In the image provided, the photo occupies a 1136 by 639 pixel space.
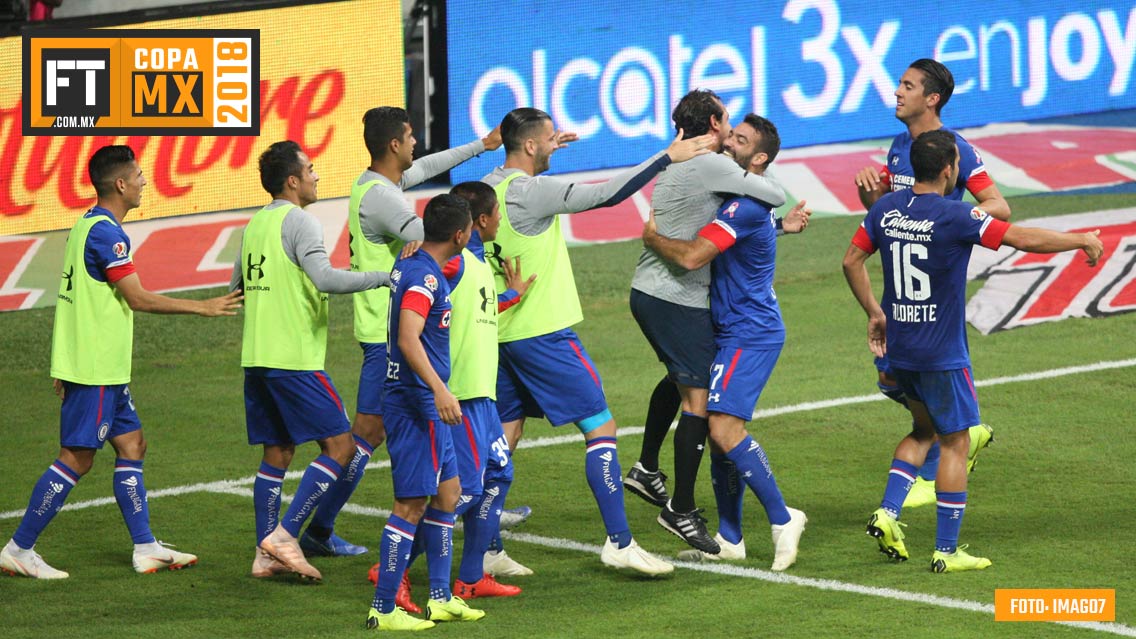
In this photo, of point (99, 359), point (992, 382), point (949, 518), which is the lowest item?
point (949, 518)

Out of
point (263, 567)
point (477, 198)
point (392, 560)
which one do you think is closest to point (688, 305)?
point (477, 198)

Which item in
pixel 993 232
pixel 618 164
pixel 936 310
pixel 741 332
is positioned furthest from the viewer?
pixel 618 164

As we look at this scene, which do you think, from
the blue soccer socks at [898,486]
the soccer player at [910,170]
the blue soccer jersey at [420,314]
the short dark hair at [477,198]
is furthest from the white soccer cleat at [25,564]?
the soccer player at [910,170]

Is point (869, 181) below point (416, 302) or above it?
→ above

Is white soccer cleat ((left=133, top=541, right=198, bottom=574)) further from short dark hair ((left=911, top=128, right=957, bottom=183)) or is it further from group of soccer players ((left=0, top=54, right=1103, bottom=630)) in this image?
short dark hair ((left=911, top=128, right=957, bottom=183))

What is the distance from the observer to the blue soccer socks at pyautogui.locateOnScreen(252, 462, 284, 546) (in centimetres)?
776

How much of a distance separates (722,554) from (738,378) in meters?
0.86

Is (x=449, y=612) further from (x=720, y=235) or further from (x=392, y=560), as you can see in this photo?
(x=720, y=235)

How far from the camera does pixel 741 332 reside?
306 inches

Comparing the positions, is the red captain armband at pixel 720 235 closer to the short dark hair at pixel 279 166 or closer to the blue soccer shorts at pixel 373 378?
the blue soccer shorts at pixel 373 378

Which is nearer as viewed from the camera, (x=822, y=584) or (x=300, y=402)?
(x=822, y=584)

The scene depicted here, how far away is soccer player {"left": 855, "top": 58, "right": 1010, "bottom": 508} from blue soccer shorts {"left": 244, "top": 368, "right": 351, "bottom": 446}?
2884 millimetres

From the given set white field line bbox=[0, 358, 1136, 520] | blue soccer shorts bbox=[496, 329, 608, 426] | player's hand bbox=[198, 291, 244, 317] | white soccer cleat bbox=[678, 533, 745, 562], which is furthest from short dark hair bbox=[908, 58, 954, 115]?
player's hand bbox=[198, 291, 244, 317]

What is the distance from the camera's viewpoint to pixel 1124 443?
32.1ft
